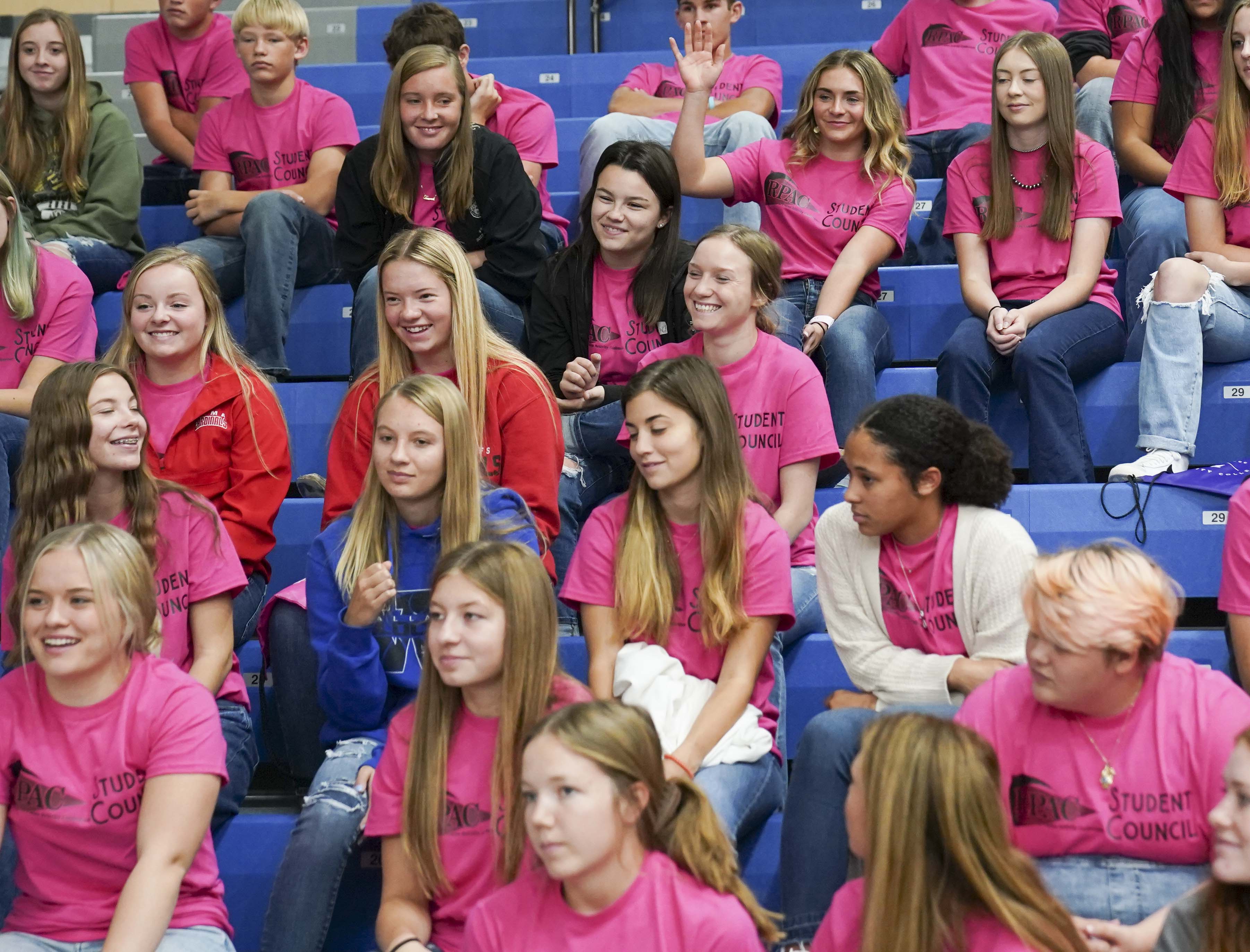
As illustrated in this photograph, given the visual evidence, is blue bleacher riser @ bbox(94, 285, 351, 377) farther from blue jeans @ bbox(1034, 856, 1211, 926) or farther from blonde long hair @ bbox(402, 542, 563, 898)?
blue jeans @ bbox(1034, 856, 1211, 926)

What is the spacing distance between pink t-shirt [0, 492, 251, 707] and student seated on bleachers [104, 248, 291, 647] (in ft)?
0.80

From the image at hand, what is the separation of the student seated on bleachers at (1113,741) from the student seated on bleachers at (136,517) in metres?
1.18

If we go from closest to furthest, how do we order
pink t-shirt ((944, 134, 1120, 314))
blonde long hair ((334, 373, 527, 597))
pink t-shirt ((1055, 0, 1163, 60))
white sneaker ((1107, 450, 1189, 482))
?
blonde long hair ((334, 373, 527, 597)) < white sneaker ((1107, 450, 1189, 482)) < pink t-shirt ((944, 134, 1120, 314)) < pink t-shirt ((1055, 0, 1163, 60))

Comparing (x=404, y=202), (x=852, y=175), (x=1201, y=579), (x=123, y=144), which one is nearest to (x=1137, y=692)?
(x=1201, y=579)

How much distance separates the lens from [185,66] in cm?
442

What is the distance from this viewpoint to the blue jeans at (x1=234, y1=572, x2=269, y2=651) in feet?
8.55

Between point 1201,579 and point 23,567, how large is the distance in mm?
2057

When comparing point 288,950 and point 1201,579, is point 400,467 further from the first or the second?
point 1201,579

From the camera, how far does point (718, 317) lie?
280 centimetres

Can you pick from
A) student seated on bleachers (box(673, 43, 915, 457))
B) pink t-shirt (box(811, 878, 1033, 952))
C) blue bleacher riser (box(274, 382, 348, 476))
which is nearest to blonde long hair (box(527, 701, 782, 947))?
pink t-shirt (box(811, 878, 1033, 952))

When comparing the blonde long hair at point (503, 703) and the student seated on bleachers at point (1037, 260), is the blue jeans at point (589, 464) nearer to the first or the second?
the student seated on bleachers at point (1037, 260)

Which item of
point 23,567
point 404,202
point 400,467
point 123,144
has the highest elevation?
point 123,144

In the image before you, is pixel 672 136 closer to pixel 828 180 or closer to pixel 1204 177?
pixel 828 180

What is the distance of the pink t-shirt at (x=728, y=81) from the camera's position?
4.38m
